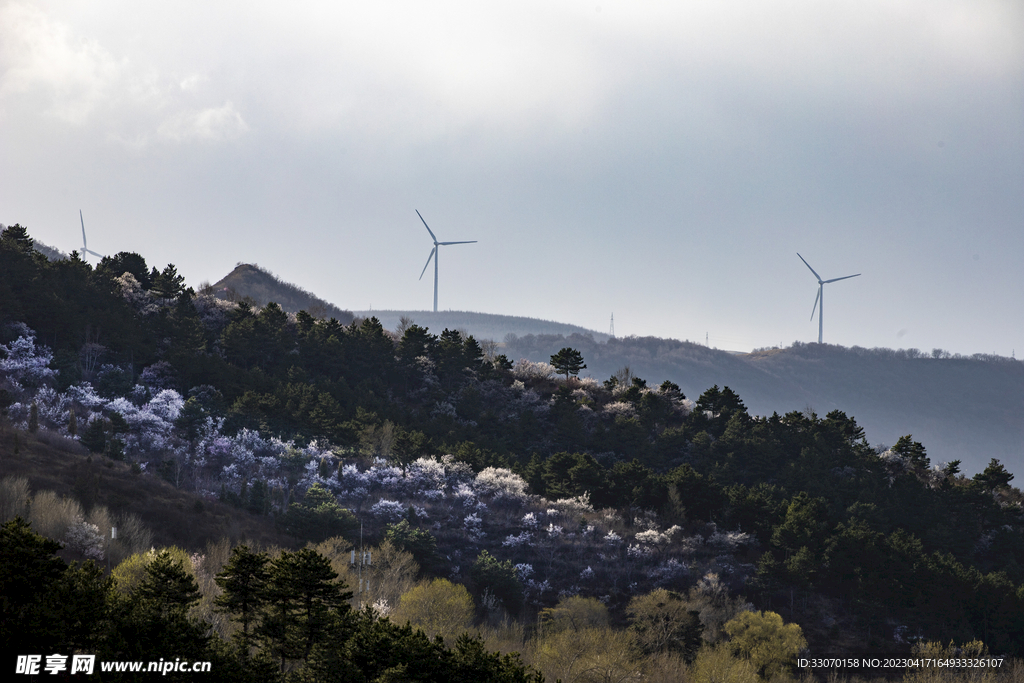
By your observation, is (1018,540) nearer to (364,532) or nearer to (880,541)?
(880,541)

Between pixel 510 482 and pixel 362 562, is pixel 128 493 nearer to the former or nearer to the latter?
pixel 362 562

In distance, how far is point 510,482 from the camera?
265 ft

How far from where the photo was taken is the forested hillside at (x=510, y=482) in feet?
197

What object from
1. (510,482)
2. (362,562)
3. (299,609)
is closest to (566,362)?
(510,482)

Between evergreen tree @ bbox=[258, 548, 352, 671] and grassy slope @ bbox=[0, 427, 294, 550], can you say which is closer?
evergreen tree @ bbox=[258, 548, 352, 671]

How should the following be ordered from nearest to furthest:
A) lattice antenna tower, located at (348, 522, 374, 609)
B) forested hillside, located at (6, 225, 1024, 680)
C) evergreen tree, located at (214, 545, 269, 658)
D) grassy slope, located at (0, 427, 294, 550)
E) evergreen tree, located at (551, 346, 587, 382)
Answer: evergreen tree, located at (214, 545, 269, 658) < lattice antenna tower, located at (348, 522, 374, 609) < grassy slope, located at (0, 427, 294, 550) < forested hillside, located at (6, 225, 1024, 680) < evergreen tree, located at (551, 346, 587, 382)

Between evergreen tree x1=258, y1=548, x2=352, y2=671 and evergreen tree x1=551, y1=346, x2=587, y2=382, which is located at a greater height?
evergreen tree x1=551, y1=346, x2=587, y2=382

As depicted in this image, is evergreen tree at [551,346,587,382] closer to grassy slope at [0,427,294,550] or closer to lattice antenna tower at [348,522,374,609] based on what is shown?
grassy slope at [0,427,294,550]

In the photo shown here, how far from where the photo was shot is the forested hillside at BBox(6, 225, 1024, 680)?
59906 mm

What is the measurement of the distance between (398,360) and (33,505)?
61.8 m

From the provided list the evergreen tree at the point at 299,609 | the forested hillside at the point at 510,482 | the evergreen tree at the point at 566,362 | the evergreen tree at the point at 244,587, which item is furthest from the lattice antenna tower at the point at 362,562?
the evergreen tree at the point at 566,362

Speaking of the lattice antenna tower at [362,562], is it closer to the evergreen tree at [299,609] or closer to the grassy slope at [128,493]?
the grassy slope at [128,493]

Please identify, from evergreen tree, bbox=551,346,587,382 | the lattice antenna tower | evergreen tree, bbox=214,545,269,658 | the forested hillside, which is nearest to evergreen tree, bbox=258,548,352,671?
evergreen tree, bbox=214,545,269,658

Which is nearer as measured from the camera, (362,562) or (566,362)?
(362,562)
